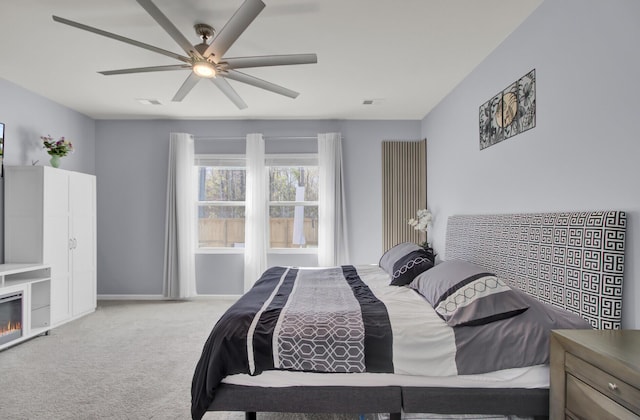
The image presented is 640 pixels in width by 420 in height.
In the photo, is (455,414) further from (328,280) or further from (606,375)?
(328,280)

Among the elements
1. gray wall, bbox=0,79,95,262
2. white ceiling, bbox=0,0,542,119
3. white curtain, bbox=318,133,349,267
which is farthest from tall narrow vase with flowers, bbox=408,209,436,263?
A: gray wall, bbox=0,79,95,262

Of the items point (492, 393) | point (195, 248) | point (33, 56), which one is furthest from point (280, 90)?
point (195, 248)

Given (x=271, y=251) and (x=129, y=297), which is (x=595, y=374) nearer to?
(x=271, y=251)

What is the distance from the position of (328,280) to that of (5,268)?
10.1 feet

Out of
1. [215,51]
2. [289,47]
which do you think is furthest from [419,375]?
[289,47]

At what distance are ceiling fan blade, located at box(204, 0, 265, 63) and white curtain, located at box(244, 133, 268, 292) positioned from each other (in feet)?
7.97

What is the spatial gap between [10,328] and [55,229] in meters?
1.06

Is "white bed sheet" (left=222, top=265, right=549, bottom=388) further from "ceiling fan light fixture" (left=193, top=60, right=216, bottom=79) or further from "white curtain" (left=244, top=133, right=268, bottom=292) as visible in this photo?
"white curtain" (left=244, top=133, right=268, bottom=292)

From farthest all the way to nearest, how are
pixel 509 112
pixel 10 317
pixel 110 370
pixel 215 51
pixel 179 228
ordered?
pixel 179 228 < pixel 10 317 < pixel 110 370 < pixel 509 112 < pixel 215 51

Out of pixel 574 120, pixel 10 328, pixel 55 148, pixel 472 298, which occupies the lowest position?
pixel 10 328

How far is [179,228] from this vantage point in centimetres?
461

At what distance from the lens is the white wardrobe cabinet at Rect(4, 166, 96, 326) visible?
11.4ft

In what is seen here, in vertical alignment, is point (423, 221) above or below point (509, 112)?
below

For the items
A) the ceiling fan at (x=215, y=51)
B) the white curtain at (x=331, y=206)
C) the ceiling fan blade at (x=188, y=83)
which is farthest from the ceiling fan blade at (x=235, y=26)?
the white curtain at (x=331, y=206)
